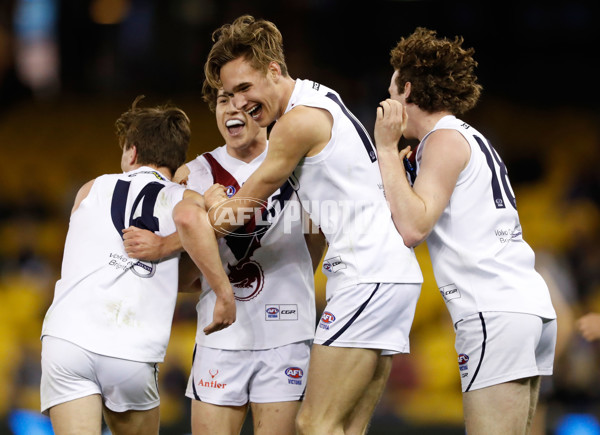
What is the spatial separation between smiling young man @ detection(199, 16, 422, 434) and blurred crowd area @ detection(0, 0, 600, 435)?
5.30 meters

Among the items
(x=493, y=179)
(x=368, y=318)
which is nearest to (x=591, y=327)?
(x=493, y=179)

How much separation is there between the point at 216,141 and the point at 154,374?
311 inches

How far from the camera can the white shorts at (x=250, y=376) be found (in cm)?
412

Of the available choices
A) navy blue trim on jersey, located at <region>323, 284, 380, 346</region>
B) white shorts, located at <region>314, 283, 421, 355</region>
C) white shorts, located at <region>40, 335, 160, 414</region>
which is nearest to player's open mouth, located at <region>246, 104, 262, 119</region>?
white shorts, located at <region>314, 283, 421, 355</region>

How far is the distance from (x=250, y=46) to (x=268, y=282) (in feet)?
4.15

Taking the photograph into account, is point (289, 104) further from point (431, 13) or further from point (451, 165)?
point (431, 13)

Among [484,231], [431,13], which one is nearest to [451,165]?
[484,231]

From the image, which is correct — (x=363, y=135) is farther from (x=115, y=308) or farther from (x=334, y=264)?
(x=115, y=308)

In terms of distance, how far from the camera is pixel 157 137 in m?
4.25

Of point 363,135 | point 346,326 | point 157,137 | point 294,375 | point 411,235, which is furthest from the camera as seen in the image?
point 157,137

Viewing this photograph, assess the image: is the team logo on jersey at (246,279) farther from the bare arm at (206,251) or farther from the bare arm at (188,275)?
the bare arm at (206,251)

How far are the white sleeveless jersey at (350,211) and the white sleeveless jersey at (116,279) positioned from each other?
0.78 m

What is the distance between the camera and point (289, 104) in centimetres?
381

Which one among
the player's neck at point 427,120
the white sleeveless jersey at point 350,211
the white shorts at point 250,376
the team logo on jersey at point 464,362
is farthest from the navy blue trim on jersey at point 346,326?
the player's neck at point 427,120
